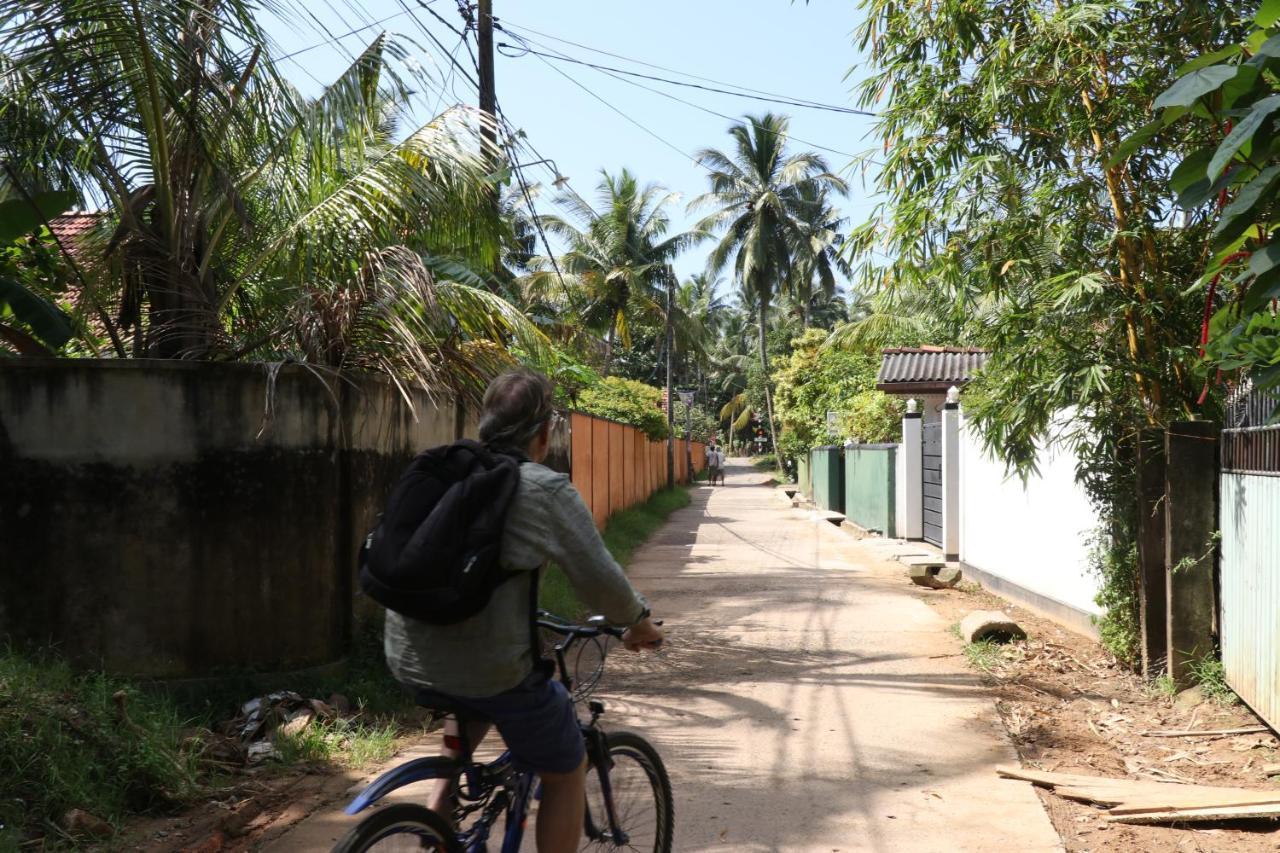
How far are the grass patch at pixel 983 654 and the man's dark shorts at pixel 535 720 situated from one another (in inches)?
219

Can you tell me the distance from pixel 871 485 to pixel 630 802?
17.1 meters

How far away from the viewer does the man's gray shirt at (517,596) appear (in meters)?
2.93

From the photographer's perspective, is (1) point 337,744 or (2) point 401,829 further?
(1) point 337,744

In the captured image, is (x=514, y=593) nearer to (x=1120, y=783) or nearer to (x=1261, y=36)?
(x=1261, y=36)

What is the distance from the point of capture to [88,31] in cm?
680

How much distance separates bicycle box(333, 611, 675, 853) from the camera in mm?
2859

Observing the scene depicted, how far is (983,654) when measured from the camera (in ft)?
27.6

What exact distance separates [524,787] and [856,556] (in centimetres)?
1399

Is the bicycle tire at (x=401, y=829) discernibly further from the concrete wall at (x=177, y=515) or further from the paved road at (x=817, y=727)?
the concrete wall at (x=177, y=515)

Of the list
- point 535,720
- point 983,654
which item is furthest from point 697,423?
point 535,720

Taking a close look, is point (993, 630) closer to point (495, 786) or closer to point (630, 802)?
point (630, 802)

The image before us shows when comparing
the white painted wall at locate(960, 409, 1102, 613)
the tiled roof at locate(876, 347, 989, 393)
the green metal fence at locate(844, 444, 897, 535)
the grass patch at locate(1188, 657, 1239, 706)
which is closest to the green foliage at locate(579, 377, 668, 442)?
the green metal fence at locate(844, 444, 897, 535)

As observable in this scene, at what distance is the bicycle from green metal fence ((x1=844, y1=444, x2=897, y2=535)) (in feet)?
49.9

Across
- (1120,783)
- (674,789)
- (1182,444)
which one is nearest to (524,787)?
(674,789)
